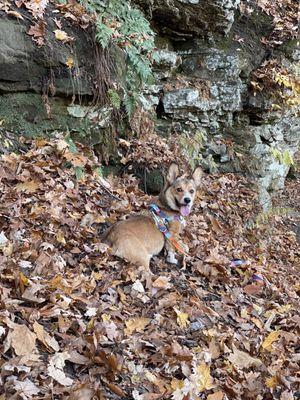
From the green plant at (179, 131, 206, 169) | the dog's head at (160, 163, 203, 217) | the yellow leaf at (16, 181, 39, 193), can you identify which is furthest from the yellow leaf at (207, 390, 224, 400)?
the green plant at (179, 131, 206, 169)

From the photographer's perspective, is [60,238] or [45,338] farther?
[60,238]

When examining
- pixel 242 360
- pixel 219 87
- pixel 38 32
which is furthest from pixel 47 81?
pixel 219 87

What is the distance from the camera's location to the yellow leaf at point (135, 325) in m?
4.63

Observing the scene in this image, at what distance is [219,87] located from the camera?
12.2m

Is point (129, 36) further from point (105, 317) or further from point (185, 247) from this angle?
point (105, 317)

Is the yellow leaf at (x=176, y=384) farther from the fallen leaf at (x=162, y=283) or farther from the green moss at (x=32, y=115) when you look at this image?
the green moss at (x=32, y=115)

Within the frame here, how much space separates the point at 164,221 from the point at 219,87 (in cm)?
658

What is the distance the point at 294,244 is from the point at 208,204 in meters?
3.47

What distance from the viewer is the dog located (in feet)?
19.3

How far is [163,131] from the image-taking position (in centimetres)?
1120

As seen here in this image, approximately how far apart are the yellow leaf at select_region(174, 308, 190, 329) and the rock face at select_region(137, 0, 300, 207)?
19.1 feet

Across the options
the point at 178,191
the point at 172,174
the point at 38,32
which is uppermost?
the point at 38,32

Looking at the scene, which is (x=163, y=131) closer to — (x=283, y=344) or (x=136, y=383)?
(x=283, y=344)

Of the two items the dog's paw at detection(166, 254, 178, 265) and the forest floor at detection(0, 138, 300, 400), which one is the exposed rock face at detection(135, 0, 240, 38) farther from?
the dog's paw at detection(166, 254, 178, 265)
